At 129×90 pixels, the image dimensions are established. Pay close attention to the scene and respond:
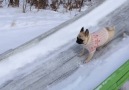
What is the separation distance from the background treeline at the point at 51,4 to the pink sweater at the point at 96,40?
2.28m

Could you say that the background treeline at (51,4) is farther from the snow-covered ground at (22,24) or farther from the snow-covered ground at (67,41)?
the snow-covered ground at (67,41)

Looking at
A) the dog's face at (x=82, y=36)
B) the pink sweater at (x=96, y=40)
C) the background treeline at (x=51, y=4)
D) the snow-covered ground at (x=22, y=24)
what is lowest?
the background treeline at (x=51, y=4)

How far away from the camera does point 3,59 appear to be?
453 centimetres

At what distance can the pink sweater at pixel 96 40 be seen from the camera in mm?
4363

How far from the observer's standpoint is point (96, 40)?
4.46 m

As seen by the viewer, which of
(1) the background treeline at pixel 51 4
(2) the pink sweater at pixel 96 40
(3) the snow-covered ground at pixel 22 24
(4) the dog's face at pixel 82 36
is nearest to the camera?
(4) the dog's face at pixel 82 36

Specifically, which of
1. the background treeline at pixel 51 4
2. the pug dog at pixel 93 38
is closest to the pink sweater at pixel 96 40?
the pug dog at pixel 93 38

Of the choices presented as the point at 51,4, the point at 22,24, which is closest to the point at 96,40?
the point at 22,24

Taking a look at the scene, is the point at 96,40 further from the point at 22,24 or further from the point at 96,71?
the point at 22,24

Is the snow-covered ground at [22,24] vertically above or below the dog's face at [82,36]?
below

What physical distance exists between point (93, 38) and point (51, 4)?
2.66 metres

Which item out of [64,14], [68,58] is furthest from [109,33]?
[64,14]

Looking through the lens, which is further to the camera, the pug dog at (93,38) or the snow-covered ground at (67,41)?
the snow-covered ground at (67,41)

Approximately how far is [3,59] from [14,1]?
2408mm
